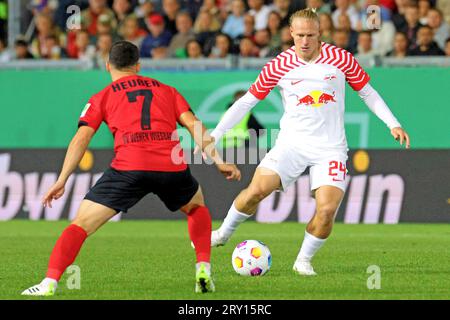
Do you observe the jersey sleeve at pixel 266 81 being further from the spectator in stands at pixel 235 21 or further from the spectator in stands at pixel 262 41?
the spectator in stands at pixel 235 21

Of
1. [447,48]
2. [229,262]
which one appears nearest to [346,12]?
[447,48]

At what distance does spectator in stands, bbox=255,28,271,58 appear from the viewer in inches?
757

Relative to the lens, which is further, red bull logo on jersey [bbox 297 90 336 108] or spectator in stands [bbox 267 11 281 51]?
spectator in stands [bbox 267 11 281 51]

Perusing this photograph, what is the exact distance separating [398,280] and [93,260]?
3.34 meters

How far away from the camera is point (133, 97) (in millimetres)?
8875

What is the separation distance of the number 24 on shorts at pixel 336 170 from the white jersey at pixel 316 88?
0.17 meters

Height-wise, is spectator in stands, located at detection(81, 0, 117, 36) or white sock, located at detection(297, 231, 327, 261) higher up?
spectator in stands, located at detection(81, 0, 117, 36)

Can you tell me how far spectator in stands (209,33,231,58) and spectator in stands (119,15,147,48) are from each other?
151cm

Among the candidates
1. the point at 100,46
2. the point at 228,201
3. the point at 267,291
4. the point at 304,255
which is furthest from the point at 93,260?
the point at 100,46

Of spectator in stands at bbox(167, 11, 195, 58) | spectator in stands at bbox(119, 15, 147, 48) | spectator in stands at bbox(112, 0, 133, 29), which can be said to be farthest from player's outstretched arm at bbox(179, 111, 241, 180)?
spectator in stands at bbox(112, 0, 133, 29)

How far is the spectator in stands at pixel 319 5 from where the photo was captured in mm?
19359

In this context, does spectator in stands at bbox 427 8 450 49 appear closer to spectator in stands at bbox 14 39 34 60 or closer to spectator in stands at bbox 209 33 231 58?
spectator in stands at bbox 209 33 231 58

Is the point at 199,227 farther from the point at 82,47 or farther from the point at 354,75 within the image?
the point at 82,47
